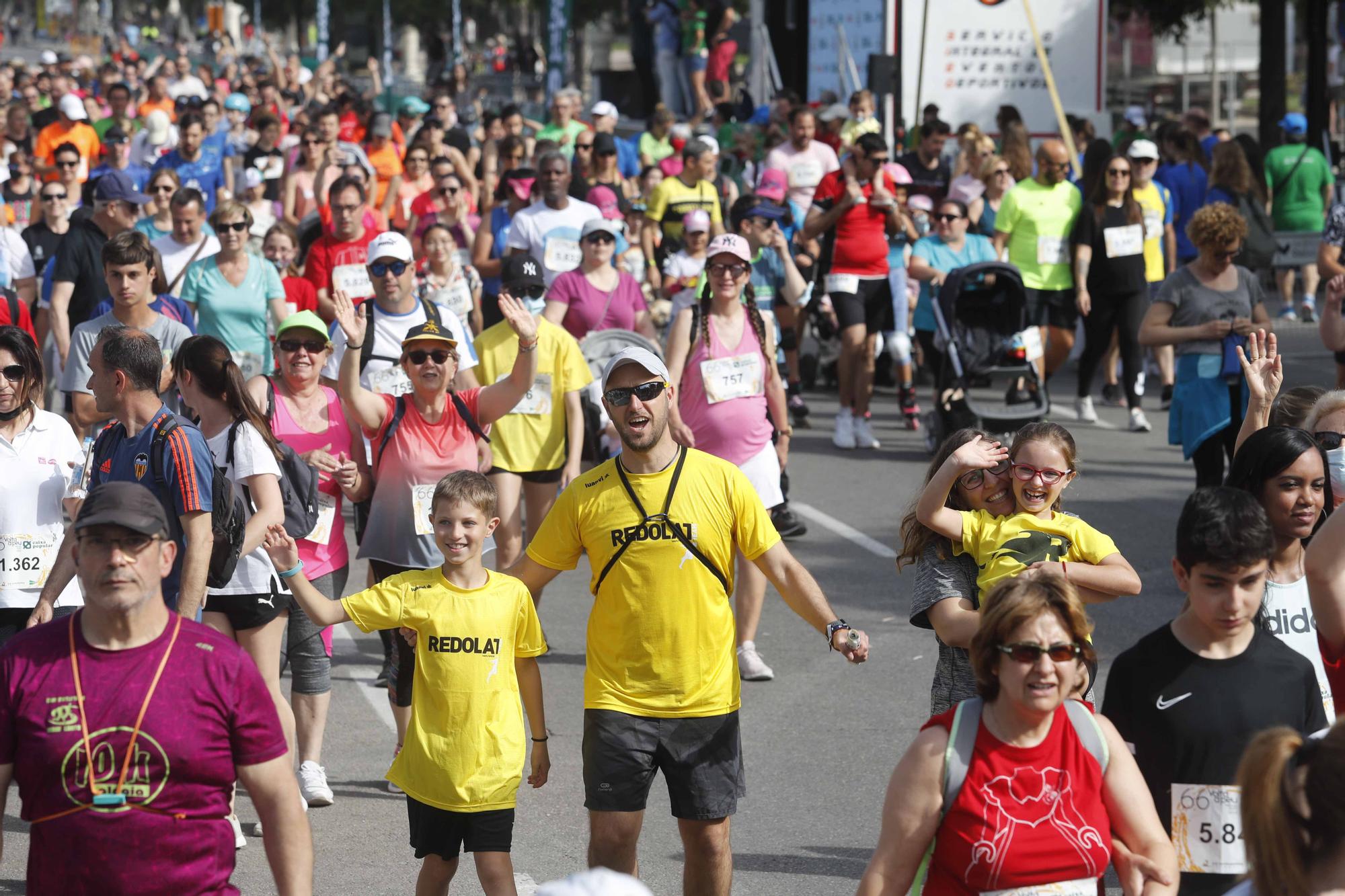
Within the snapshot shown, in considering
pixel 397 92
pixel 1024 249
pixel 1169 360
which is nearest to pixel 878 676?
pixel 1024 249

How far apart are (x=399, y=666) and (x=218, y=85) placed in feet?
94.2

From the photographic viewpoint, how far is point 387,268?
8.20 meters

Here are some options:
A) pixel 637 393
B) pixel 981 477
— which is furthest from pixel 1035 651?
pixel 637 393

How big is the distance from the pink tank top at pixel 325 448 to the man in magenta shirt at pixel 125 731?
2936 mm

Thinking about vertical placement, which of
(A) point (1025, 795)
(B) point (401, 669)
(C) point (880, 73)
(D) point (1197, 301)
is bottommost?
(B) point (401, 669)

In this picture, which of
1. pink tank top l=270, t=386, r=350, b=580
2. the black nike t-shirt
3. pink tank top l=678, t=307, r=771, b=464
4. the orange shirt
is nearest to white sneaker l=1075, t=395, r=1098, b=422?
pink tank top l=678, t=307, r=771, b=464

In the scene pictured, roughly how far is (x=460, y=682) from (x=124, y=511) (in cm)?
167

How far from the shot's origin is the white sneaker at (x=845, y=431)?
43.4ft

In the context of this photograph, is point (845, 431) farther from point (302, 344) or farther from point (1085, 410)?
point (302, 344)

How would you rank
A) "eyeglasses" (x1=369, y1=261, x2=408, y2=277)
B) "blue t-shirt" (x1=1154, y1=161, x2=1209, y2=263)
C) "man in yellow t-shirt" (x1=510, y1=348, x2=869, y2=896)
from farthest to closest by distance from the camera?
"blue t-shirt" (x1=1154, y1=161, x2=1209, y2=263) < "eyeglasses" (x1=369, y1=261, x2=408, y2=277) < "man in yellow t-shirt" (x1=510, y1=348, x2=869, y2=896)

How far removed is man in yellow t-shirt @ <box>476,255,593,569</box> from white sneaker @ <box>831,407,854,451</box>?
16.0ft

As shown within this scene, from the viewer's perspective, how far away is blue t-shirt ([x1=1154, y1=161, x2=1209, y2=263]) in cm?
1636

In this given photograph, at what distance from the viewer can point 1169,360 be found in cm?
1447

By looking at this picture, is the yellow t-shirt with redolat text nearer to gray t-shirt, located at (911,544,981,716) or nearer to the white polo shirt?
gray t-shirt, located at (911,544,981,716)
